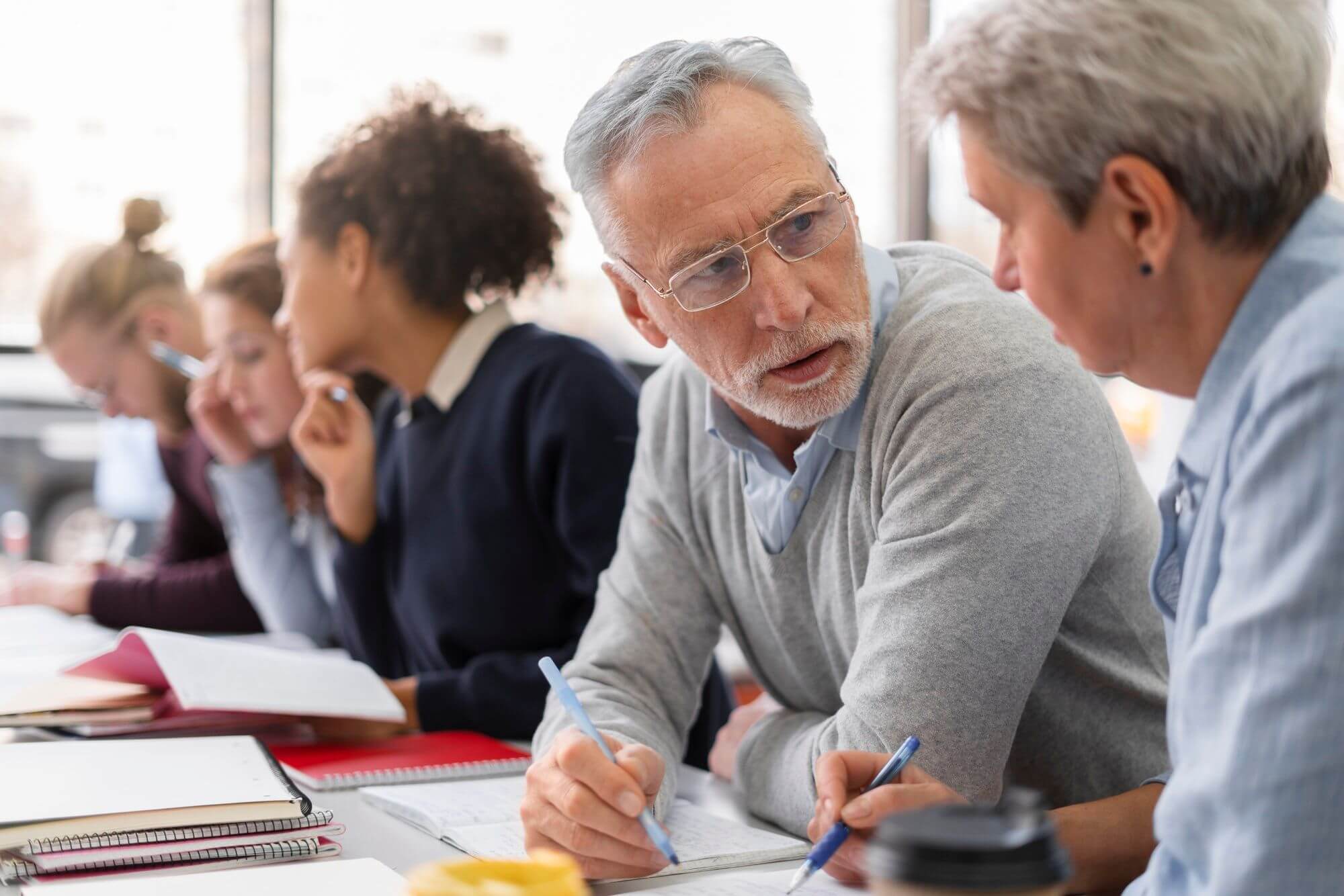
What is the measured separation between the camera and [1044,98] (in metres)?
0.80

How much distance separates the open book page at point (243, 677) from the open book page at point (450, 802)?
195mm

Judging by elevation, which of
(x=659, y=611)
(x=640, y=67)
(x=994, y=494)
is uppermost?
(x=640, y=67)

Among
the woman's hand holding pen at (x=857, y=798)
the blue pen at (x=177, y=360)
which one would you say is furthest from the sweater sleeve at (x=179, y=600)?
the woman's hand holding pen at (x=857, y=798)

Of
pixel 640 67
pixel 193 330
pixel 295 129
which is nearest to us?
pixel 640 67

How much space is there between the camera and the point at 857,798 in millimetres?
964

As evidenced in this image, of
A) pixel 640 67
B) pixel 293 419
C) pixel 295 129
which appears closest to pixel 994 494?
pixel 640 67

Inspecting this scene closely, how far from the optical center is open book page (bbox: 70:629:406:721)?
149cm

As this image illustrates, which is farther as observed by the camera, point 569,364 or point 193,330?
point 193,330

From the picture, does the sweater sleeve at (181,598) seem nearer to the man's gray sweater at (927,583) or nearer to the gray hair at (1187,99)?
the man's gray sweater at (927,583)

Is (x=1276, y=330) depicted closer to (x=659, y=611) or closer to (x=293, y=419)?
(x=659, y=611)

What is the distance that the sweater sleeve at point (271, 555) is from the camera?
2.58m

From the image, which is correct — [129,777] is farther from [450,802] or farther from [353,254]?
[353,254]

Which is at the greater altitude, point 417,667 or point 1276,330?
point 1276,330

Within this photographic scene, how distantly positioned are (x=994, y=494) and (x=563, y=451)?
866 mm
